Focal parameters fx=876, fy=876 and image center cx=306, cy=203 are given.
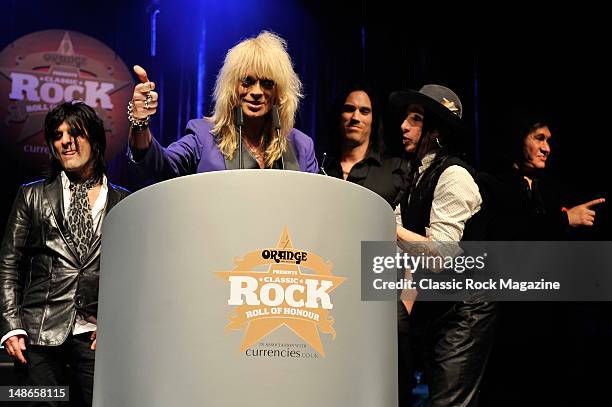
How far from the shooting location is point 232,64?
8.43 ft

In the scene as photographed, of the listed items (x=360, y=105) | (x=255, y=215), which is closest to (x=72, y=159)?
(x=360, y=105)

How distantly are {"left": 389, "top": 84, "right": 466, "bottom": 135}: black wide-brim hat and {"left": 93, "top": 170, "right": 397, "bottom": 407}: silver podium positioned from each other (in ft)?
4.44

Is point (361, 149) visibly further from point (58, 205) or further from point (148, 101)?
point (148, 101)

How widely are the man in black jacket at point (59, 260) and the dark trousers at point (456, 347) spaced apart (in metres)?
1.08

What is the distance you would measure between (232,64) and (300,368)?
1.25m

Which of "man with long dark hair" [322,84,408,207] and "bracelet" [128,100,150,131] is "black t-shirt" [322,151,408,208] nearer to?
"man with long dark hair" [322,84,408,207]

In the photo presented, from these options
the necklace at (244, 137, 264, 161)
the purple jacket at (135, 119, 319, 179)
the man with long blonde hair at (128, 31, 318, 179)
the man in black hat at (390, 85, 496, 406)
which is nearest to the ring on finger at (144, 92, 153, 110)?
the purple jacket at (135, 119, 319, 179)

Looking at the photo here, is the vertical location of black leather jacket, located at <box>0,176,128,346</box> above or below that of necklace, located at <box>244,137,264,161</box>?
below

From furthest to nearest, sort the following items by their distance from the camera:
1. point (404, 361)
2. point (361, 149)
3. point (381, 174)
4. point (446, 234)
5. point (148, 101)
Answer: point (361, 149)
point (381, 174)
point (404, 361)
point (446, 234)
point (148, 101)

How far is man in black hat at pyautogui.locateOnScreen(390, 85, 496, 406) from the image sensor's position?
107 inches

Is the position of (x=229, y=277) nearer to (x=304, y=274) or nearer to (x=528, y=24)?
(x=304, y=274)

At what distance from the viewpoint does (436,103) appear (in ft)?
9.86

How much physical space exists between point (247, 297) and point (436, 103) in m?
1.63

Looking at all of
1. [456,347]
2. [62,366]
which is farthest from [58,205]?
[456,347]
